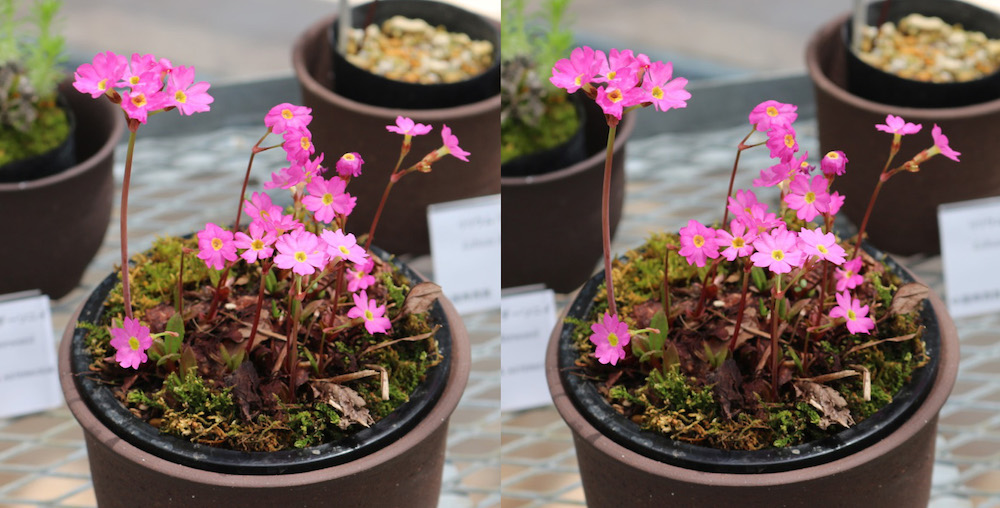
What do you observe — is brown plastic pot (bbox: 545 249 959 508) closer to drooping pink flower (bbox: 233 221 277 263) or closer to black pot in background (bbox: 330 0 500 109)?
drooping pink flower (bbox: 233 221 277 263)

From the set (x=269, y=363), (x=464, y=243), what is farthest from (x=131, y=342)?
(x=464, y=243)

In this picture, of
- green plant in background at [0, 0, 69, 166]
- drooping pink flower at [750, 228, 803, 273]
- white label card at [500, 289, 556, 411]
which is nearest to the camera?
drooping pink flower at [750, 228, 803, 273]

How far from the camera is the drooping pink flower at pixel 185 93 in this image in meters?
0.89

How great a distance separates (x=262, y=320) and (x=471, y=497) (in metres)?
0.35

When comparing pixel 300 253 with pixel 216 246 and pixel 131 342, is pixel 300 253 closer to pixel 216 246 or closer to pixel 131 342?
pixel 216 246

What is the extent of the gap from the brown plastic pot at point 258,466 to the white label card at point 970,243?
66cm

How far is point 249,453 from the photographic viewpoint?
949mm

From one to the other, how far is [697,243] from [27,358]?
2.53ft

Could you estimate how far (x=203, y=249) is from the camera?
35.6 inches

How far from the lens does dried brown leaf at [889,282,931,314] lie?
1.01 m

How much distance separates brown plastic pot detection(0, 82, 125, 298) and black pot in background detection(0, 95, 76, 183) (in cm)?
A: 3

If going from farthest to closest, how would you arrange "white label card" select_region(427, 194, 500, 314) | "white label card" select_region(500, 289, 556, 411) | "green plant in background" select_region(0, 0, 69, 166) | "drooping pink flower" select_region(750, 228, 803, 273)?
"green plant in background" select_region(0, 0, 69, 166) < "white label card" select_region(427, 194, 500, 314) < "white label card" select_region(500, 289, 556, 411) < "drooping pink flower" select_region(750, 228, 803, 273)

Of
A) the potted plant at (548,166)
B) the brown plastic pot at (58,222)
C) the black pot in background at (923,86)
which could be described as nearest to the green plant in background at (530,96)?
the potted plant at (548,166)

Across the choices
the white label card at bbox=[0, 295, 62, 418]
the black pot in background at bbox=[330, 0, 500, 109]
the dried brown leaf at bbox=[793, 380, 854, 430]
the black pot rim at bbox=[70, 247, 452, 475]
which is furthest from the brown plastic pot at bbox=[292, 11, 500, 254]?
the dried brown leaf at bbox=[793, 380, 854, 430]
